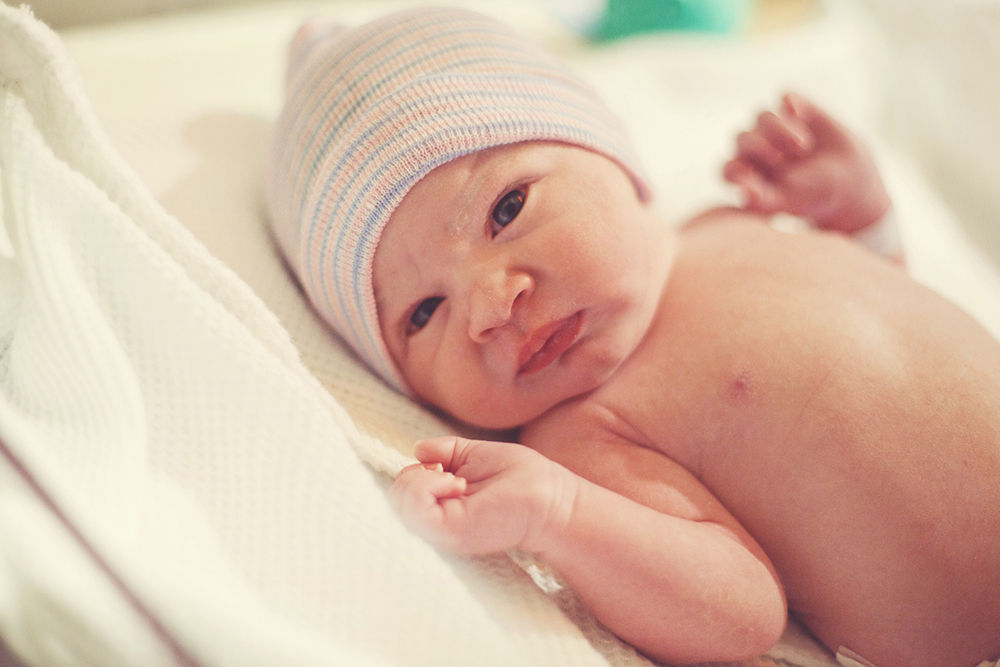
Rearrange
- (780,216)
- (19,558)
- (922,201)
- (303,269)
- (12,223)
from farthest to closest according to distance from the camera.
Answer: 1. (922,201)
2. (780,216)
3. (303,269)
4. (12,223)
5. (19,558)

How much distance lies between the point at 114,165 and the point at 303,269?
229 mm

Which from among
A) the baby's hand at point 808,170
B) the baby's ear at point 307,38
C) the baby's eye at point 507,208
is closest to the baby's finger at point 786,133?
the baby's hand at point 808,170

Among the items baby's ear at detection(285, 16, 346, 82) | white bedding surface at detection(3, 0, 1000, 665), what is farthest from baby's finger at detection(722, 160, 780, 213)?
baby's ear at detection(285, 16, 346, 82)

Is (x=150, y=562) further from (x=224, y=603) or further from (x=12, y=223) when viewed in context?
(x=12, y=223)

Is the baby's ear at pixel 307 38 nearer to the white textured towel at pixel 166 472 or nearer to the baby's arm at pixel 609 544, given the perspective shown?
the white textured towel at pixel 166 472

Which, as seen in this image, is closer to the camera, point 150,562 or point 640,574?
point 150,562

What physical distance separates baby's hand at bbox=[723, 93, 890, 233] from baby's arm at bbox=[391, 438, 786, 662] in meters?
0.57

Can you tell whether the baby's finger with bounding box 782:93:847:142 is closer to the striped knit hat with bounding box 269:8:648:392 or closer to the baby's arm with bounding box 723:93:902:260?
the baby's arm with bounding box 723:93:902:260

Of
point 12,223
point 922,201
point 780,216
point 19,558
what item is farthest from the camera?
point 922,201

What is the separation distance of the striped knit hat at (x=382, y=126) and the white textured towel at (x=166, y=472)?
0.49 ft

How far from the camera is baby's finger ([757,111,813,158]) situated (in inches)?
43.1

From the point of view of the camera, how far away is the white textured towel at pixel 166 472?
1.61 ft

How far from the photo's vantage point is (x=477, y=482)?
0.68 meters

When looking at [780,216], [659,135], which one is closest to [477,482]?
[780,216]
